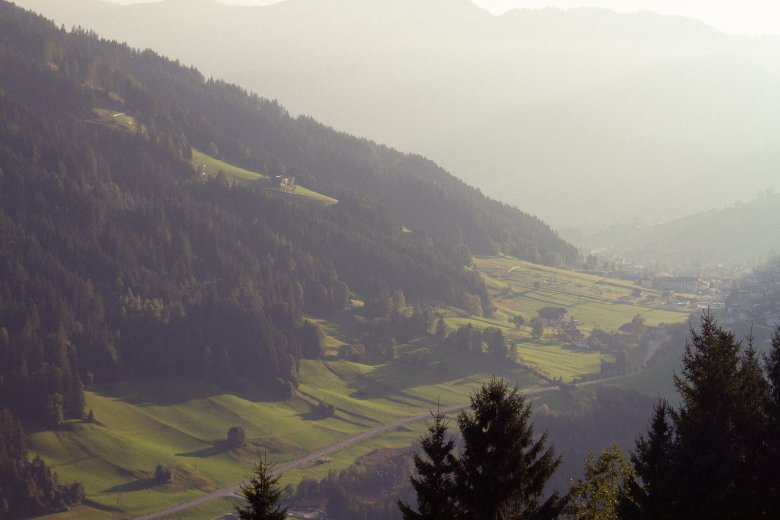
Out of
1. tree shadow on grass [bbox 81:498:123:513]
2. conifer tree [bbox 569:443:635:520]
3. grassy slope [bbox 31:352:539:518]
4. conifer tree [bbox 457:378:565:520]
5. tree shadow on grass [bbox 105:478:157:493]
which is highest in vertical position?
conifer tree [bbox 457:378:565:520]

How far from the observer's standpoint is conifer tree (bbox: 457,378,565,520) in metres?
32.9

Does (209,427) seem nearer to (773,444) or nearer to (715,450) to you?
(773,444)

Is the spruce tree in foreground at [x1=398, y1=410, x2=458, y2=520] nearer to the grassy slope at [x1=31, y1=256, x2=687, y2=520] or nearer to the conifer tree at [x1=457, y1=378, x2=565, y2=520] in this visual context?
the conifer tree at [x1=457, y1=378, x2=565, y2=520]

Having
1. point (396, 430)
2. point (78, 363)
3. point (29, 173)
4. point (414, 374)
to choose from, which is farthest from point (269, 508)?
point (29, 173)

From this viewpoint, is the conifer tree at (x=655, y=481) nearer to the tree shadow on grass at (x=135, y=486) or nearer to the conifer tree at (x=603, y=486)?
the conifer tree at (x=603, y=486)

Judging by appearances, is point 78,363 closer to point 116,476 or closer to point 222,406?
point 222,406

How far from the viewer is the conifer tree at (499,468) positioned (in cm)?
3288

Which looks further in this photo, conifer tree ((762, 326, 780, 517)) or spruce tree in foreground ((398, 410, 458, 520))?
conifer tree ((762, 326, 780, 517))

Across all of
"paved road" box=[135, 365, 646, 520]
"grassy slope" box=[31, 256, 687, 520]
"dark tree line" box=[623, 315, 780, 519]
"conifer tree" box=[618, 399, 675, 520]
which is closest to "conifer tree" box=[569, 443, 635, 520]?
"conifer tree" box=[618, 399, 675, 520]

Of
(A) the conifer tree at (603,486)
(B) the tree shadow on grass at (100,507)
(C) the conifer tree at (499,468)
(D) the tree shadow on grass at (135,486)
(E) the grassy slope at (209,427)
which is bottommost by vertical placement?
(B) the tree shadow on grass at (100,507)

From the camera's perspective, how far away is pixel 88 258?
614 ft

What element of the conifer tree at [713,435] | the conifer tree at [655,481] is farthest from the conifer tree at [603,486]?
the conifer tree at [713,435]

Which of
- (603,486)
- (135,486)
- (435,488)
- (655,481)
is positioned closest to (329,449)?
(135,486)

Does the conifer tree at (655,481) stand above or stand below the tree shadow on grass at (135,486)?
above
